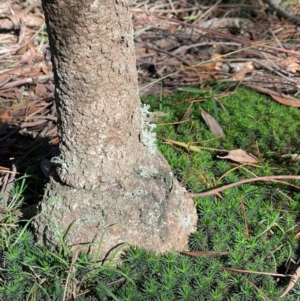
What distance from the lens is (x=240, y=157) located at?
7.38ft

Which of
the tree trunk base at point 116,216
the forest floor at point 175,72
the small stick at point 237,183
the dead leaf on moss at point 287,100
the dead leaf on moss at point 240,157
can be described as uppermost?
the tree trunk base at point 116,216

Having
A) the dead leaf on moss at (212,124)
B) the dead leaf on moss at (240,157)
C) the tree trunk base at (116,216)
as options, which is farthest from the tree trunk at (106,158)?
the dead leaf on moss at (212,124)

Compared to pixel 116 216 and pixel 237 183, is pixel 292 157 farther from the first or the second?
pixel 116 216

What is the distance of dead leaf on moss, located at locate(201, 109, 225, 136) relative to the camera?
2430 mm

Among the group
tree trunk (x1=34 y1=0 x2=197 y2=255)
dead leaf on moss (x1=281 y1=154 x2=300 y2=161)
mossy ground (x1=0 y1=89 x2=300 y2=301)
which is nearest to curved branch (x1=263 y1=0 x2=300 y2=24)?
mossy ground (x1=0 y1=89 x2=300 y2=301)

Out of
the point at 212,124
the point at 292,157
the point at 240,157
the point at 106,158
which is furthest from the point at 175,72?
the point at 106,158

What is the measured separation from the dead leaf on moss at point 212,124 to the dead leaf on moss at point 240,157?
0.18 meters

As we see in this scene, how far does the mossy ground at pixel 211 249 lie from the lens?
5.52ft

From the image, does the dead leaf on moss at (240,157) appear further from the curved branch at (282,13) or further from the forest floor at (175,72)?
the curved branch at (282,13)

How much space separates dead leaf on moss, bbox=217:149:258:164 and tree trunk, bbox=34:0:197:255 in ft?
1.36

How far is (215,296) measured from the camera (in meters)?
1.67

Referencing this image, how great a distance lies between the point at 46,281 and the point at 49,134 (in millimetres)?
1072

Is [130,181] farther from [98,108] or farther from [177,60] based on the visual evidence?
[177,60]

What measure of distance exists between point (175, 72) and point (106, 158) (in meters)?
0.93
